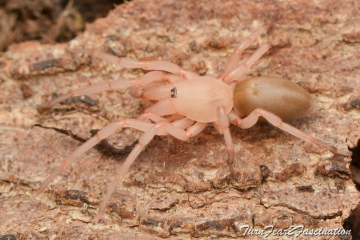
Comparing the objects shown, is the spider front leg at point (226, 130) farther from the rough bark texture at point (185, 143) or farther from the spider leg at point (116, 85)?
the spider leg at point (116, 85)

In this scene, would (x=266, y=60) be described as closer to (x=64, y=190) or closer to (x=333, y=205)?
(x=333, y=205)

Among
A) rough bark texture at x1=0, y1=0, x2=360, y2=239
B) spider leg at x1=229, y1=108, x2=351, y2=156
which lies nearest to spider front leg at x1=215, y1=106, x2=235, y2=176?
rough bark texture at x1=0, y1=0, x2=360, y2=239

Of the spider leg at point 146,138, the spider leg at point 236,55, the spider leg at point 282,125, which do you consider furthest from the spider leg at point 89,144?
the spider leg at point 236,55

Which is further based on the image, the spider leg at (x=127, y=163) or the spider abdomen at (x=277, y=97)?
the spider abdomen at (x=277, y=97)

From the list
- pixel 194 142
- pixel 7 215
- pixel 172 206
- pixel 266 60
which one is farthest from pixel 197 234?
pixel 266 60

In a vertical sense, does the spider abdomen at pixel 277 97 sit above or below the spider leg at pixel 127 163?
above

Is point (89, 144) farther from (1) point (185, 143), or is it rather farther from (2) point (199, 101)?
(2) point (199, 101)

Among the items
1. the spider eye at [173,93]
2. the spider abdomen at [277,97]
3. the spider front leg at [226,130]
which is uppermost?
the spider abdomen at [277,97]

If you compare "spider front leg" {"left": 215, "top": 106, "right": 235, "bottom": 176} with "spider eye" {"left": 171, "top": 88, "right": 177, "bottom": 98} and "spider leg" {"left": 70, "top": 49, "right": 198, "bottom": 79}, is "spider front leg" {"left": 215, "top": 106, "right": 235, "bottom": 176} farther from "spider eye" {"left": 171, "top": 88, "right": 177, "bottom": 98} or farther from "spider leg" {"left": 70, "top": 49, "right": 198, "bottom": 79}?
"spider leg" {"left": 70, "top": 49, "right": 198, "bottom": 79}
